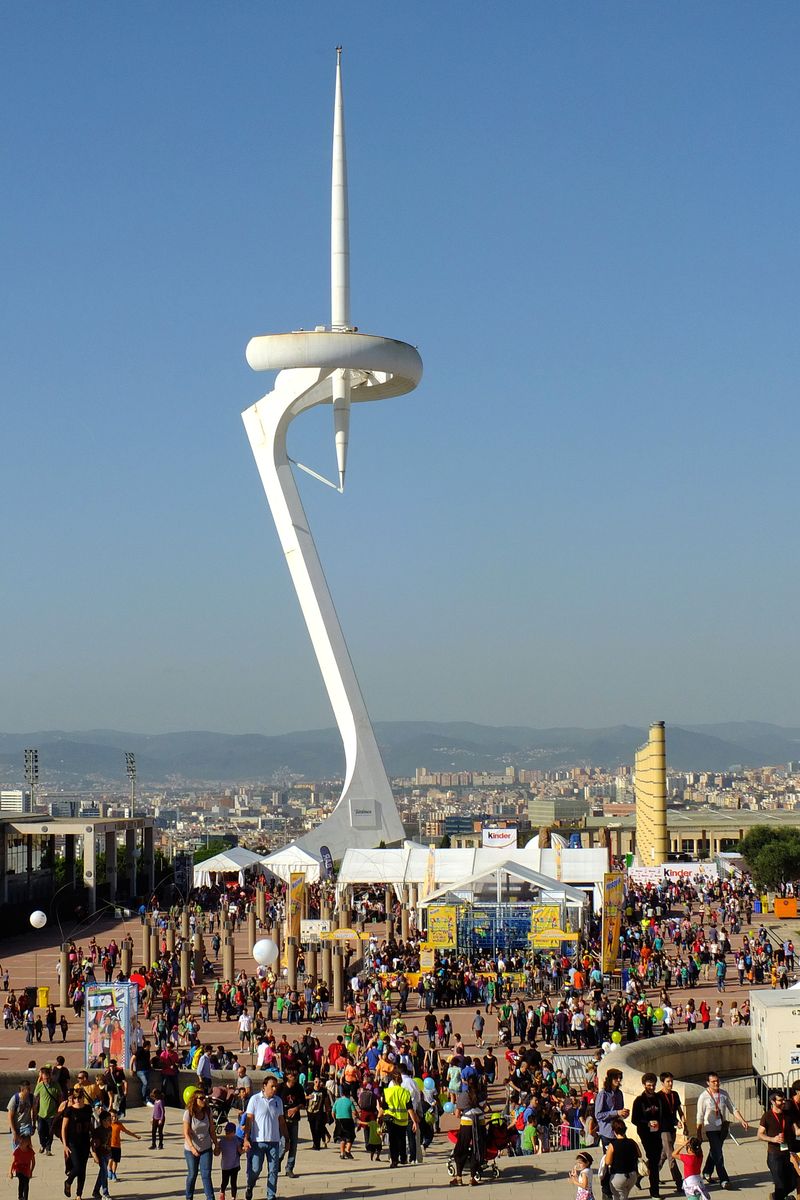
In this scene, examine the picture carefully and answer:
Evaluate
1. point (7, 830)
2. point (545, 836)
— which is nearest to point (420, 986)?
point (7, 830)

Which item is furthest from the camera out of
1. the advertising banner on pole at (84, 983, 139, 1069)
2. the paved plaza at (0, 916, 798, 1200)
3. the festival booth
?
the festival booth

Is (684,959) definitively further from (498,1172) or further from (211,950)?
(498,1172)

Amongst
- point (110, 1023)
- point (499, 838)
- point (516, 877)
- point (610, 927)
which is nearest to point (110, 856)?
point (499, 838)

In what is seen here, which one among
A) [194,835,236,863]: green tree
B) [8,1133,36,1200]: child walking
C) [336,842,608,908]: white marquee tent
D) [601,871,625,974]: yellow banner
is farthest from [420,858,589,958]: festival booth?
[194,835,236,863]: green tree

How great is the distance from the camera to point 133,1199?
34.1 feet

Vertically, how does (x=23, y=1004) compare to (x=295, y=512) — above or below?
below

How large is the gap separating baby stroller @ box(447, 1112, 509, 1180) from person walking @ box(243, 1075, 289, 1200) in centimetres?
128

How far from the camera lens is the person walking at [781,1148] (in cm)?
905

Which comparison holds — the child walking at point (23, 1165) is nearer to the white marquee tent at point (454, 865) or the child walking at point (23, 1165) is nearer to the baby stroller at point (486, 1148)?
the baby stroller at point (486, 1148)

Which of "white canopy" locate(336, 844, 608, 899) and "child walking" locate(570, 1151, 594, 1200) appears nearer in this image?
"child walking" locate(570, 1151, 594, 1200)

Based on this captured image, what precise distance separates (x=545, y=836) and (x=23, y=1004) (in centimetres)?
2894

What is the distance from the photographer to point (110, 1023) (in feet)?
51.7

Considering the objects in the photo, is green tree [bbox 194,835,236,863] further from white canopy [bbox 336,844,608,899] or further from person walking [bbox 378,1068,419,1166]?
person walking [bbox 378,1068,419,1166]

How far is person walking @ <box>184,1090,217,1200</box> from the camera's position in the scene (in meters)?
9.85
